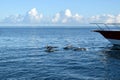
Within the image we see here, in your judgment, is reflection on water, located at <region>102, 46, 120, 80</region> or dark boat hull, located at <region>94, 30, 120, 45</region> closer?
reflection on water, located at <region>102, 46, 120, 80</region>

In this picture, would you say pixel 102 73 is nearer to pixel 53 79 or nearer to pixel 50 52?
pixel 53 79

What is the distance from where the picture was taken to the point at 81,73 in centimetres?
3562

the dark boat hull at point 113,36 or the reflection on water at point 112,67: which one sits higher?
the dark boat hull at point 113,36

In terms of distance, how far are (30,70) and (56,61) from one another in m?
9.36

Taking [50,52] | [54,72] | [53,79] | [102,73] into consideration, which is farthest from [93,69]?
[50,52]

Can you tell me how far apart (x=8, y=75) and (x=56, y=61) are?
44.9 feet

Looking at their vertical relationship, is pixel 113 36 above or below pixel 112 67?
above

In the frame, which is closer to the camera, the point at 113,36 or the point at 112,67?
the point at 112,67

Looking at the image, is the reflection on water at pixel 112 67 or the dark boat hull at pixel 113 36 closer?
the reflection on water at pixel 112 67

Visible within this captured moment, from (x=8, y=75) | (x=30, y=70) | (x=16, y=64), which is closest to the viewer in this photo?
(x=8, y=75)

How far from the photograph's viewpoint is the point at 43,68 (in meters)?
40.2

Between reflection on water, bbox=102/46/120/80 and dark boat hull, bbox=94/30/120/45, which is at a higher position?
dark boat hull, bbox=94/30/120/45

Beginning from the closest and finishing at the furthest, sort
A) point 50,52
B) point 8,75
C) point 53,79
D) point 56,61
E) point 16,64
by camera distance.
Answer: point 53,79
point 8,75
point 16,64
point 56,61
point 50,52

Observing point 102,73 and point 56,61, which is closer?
point 102,73
